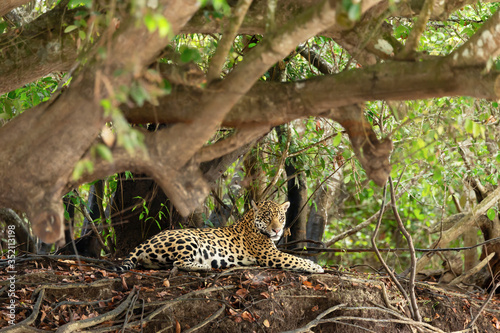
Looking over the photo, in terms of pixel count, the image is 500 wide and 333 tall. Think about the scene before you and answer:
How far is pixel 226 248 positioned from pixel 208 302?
139 cm

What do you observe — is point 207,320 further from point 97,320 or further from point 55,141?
point 55,141

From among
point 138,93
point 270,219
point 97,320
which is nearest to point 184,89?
point 138,93

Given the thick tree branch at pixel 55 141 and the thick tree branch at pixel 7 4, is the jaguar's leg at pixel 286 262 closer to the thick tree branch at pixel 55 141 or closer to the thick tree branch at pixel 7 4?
the thick tree branch at pixel 55 141

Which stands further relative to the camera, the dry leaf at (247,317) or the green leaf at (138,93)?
the dry leaf at (247,317)

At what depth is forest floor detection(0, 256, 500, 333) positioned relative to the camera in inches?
197

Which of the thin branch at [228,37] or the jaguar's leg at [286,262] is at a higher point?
the thin branch at [228,37]

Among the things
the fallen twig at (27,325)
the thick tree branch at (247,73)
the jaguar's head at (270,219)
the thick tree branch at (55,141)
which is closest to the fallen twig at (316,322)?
the jaguar's head at (270,219)

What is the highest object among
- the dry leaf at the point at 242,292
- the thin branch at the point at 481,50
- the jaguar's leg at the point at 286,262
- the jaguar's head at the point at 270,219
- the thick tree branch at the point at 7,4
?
the thick tree branch at the point at 7,4

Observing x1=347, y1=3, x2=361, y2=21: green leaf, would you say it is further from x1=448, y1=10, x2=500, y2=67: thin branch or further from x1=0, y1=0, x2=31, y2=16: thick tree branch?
x1=0, y1=0, x2=31, y2=16: thick tree branch

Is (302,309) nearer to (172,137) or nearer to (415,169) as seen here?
(415,169)

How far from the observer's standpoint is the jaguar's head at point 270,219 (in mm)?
7094

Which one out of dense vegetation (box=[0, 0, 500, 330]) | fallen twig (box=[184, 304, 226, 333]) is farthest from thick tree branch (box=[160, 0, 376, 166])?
fallen twig (box=[184, 304, 226, 333])

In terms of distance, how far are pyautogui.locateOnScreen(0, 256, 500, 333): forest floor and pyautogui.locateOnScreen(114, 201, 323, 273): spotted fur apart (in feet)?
1.02

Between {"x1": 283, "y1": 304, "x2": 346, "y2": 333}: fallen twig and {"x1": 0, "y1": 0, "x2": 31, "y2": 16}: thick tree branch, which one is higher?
{"x1": 0, "y1": 0, "x2": 31, "y2": 16}: thick tree branch
